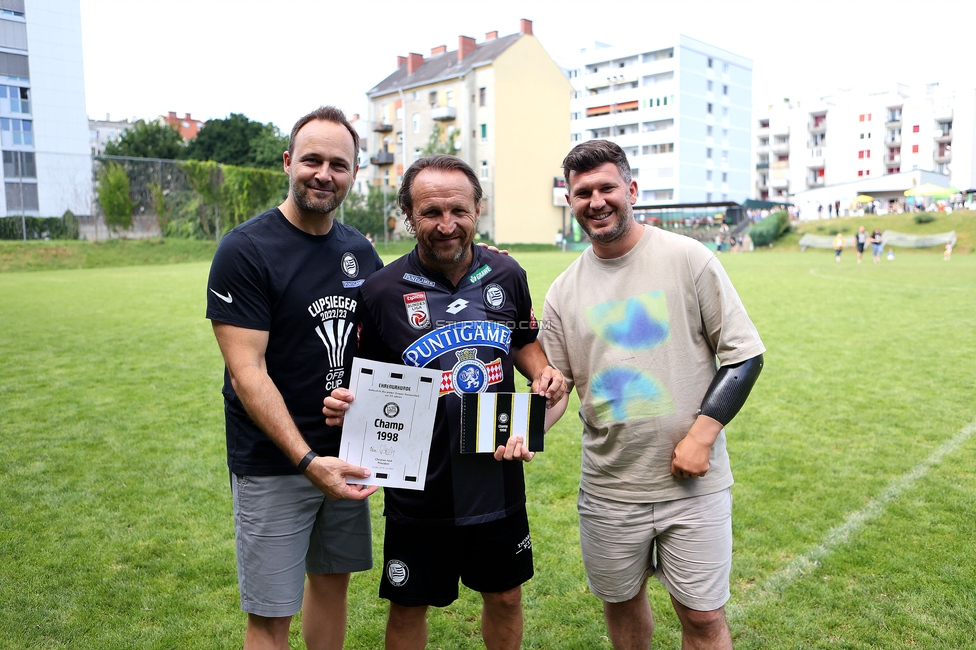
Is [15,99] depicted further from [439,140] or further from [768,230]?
[768,230]

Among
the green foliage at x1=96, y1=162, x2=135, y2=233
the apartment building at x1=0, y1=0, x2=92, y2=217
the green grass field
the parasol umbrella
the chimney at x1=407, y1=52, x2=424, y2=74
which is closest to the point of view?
the green grass field

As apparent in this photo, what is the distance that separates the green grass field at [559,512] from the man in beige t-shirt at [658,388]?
3.82 feet

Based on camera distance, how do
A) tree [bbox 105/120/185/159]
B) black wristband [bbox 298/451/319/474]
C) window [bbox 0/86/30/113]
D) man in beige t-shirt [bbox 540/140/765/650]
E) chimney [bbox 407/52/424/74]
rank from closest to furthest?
black wristband [bbox 298/451/319/474] → man in beige t-shirt [bbox 540/140/765/650] → window [bbox 0/86/30/113] → tree [bbox 105/120/185/159] → chimney [bbox 407/52/424/74]

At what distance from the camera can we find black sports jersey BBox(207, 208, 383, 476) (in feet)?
9.16

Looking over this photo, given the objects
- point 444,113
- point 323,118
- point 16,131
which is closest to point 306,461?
point 323,118

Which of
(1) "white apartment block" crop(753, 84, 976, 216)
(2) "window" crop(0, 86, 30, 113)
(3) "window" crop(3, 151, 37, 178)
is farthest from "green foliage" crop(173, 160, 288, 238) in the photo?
(1) "white apartment block" crop(753, 84, 976, 216)

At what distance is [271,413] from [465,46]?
2635 inches

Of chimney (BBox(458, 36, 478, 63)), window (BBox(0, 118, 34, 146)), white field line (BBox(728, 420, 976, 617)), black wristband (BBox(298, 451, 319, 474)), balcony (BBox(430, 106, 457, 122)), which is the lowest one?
white field line (BBox(728, 420, 976, 617))

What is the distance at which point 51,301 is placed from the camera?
19.6 metres

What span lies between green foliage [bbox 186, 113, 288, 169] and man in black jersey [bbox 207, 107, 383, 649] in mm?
69602

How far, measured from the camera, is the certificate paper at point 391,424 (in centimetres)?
271

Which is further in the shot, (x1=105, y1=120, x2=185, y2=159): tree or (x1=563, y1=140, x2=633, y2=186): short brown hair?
(x1=105, y1=120, x2=185, y2=159): tree

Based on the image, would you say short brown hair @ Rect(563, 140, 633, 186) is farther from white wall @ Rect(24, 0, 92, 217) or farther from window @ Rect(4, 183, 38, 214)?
white wall @ Rect(24, 0, 92, 217)

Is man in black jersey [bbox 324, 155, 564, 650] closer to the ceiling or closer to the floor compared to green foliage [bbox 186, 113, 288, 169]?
closer to the floor
